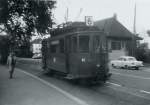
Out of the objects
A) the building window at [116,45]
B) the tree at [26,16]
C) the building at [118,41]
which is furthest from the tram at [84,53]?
the building window at [116,45]

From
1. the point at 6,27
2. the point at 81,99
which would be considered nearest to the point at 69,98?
the point at 81,99

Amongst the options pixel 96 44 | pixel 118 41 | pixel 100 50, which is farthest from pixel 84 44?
pixel 118 41

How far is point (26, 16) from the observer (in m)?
24.4

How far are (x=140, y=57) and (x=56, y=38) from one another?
25390 millimetres

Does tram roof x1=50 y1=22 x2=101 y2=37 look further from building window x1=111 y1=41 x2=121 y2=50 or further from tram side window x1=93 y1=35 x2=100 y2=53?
building window x1=111 y1=41 x2=121 y2=50

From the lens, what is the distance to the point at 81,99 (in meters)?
10.6

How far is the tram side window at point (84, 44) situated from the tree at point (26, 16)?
922cm

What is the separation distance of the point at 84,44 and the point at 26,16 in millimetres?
11124

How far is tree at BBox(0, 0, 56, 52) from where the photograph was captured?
2270 cm

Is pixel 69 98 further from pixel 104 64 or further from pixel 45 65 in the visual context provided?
pixel 45 65

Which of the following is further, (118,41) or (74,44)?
(118,41)

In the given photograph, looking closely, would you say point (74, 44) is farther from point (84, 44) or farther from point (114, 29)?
point (114, 29)

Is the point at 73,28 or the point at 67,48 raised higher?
the point at 73,28

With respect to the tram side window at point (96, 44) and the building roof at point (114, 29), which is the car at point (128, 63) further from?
the tram side window at point (96, 44)
